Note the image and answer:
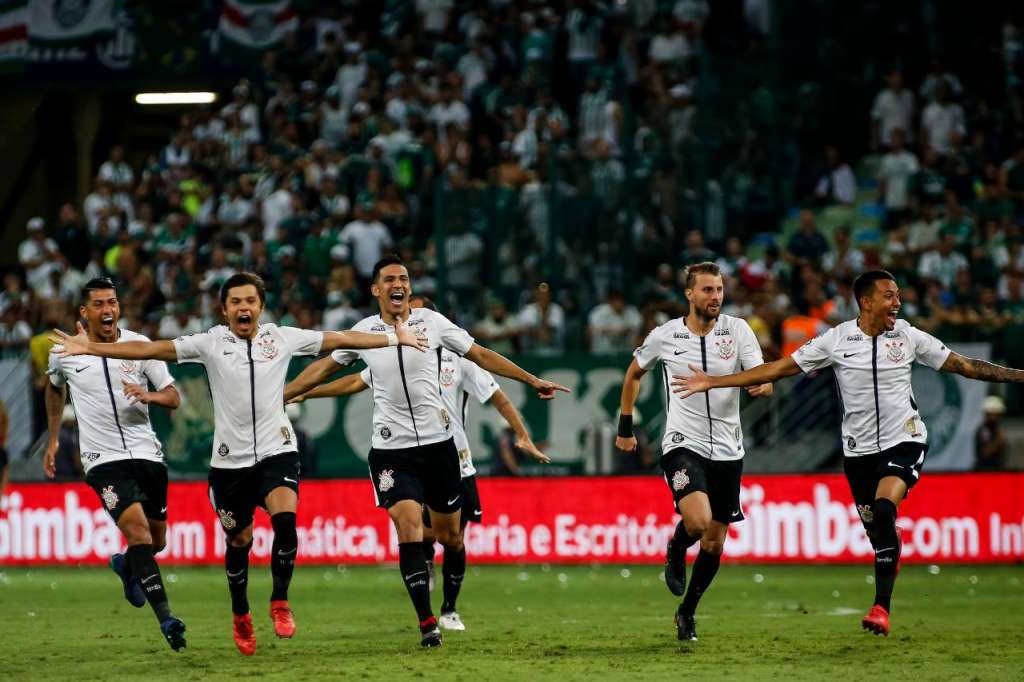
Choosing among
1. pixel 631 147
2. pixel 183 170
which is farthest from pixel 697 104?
pixel 183 170

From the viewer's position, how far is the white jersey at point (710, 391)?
12.2 meters

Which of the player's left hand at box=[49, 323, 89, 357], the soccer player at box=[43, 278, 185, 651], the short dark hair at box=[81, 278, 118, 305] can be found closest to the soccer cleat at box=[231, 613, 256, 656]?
the soccer player at box=[43, 278, 185, 651]

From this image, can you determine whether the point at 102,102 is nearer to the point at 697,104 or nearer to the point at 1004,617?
the point at 697,104

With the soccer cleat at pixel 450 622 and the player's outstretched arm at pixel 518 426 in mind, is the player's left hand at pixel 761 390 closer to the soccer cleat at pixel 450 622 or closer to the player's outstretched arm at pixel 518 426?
the player's outstretched arm at pixel 518 426

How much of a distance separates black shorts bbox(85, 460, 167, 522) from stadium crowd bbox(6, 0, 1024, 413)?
1005 centimetres

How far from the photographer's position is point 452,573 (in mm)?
13258

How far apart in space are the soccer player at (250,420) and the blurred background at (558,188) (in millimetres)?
9812

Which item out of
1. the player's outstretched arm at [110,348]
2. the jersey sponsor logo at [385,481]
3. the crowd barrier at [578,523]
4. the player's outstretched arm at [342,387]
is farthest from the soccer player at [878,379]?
the crowd barrier at [578,523]

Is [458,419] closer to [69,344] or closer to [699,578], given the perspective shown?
[699,578]

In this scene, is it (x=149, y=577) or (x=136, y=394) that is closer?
(x=149, y=577)

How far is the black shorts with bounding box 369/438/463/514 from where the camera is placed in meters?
11.9

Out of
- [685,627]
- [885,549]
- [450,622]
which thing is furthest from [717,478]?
[450,622]

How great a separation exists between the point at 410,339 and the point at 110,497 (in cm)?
246

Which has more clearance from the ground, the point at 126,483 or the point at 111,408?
the point at 111,408
